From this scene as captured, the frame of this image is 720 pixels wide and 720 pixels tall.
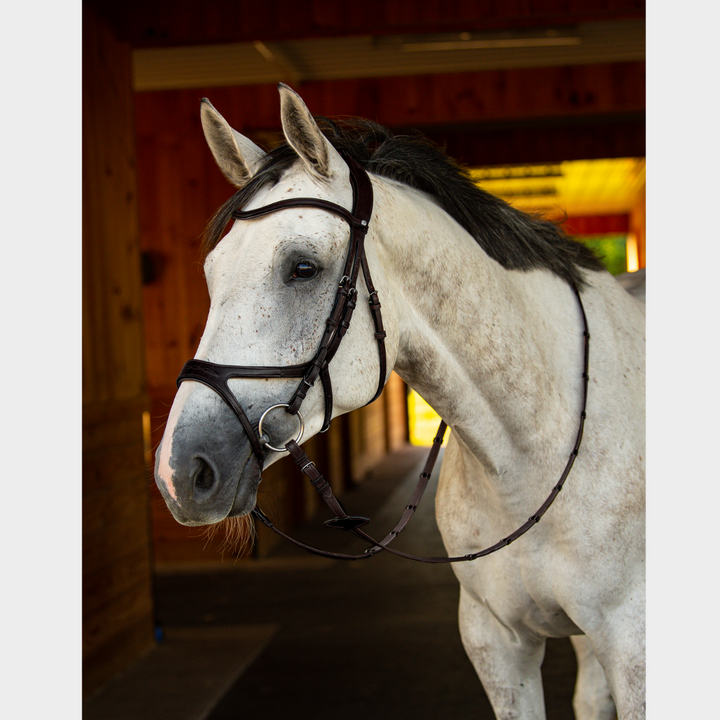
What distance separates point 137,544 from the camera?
10.1 feet

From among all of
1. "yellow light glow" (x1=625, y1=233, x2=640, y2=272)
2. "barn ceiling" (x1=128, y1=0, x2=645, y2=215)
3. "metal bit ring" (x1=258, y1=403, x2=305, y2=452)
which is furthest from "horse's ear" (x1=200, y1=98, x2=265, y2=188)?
"yellow light glow" (x1=625, y1=233, x2=640, y2=272)

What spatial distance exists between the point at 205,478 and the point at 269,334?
0.23m

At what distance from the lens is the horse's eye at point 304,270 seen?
41.4 inches

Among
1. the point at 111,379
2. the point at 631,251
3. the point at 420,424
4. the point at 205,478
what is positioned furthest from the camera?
the point at 420,424

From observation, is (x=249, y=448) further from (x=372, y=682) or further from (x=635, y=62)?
(x=635, y=62)

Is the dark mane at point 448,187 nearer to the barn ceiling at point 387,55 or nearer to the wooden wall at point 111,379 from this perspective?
the wooden wall at point 111,379

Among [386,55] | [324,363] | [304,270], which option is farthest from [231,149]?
[386,55]

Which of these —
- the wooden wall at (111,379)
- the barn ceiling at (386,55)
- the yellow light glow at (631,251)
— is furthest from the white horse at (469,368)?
the yellow light glow at (631,251)

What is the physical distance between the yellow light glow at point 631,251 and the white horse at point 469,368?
34.0 ft

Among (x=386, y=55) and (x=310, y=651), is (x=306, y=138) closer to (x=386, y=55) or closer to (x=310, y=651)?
(x=310, y=651)

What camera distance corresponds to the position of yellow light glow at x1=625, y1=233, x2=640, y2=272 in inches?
434

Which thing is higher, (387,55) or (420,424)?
(387,55)

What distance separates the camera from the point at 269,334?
1.02 metres

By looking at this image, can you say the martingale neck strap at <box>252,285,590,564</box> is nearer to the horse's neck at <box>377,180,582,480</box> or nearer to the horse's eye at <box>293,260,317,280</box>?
the horse's neck at <box>377,180,582,480</box>
